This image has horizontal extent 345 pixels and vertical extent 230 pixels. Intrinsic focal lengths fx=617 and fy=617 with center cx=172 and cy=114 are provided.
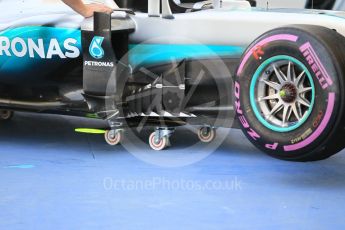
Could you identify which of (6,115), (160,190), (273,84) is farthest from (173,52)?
(6,115)

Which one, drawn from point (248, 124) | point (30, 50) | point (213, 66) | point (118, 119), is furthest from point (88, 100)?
point (248, 124)

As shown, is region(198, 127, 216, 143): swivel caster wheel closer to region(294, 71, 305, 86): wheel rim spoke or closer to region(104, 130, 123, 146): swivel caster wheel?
region(104, 130, 123, 146): swivel caster wheel

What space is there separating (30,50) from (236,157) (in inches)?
72.0

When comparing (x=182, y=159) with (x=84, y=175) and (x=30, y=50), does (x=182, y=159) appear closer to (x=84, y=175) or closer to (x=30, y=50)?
(x=84, y=175)

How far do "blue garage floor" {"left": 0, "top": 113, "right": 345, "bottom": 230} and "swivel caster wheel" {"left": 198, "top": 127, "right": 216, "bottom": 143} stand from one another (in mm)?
124

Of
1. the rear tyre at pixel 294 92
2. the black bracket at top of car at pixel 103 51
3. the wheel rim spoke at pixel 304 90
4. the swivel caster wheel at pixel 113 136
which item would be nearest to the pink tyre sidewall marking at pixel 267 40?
the rear tyre at pixel 294 92

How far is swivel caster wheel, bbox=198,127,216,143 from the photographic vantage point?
17.6ft

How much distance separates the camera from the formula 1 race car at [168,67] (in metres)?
4.02

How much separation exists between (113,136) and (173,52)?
0.96m

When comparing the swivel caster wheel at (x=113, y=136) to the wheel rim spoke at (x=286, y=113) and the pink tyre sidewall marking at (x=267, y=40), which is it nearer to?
the pink tyre sidewall marking at (x=267, y=40)

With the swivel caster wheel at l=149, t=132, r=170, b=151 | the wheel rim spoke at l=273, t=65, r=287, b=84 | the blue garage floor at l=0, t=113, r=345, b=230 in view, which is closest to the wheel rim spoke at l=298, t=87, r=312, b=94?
the wheel rim spoke at l=273, t=65, r=287, b=84

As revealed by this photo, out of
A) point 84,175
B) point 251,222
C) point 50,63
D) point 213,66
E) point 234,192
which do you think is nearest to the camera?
point 251,222

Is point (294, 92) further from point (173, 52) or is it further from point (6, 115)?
point (6, 115)

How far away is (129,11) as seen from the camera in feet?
15.5
